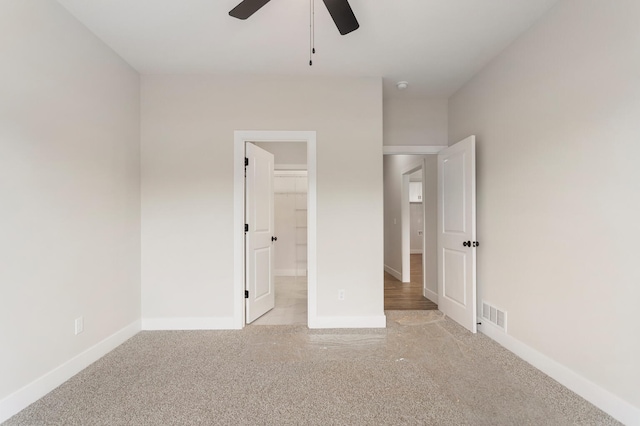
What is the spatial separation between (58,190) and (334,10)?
2197 mm

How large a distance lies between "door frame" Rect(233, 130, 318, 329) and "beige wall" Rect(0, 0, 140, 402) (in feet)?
3.32

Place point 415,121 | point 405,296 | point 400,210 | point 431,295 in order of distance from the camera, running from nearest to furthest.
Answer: point 415,121, point 431,295, point 405,296, point 400,210

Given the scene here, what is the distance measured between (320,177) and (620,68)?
7.49ft

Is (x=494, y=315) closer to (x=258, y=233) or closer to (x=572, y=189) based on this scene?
(x=572, y=189)

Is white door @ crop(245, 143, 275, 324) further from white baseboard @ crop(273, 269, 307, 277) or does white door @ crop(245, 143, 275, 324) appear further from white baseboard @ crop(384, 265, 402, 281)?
white baseboard @ crop(384, 265, 402, 281)

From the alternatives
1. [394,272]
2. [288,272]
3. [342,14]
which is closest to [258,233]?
[342,14]

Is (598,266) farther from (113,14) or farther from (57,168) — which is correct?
(113,14)

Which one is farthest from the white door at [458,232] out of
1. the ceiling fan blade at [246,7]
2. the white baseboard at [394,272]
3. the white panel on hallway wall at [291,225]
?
the white panel on hallway wall at [291,225]

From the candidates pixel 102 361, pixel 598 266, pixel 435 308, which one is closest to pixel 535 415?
pixel 598 266

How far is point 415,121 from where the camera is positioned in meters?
3.78

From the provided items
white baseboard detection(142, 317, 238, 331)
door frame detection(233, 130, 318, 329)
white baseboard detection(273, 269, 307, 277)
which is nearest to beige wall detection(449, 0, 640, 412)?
door frame detection(233, 130, 318, 329)

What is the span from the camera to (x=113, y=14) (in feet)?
7.24

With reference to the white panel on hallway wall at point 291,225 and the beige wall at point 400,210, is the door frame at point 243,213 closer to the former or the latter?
the beige wall at point 400,210

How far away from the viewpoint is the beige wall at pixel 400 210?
4.04 meters
